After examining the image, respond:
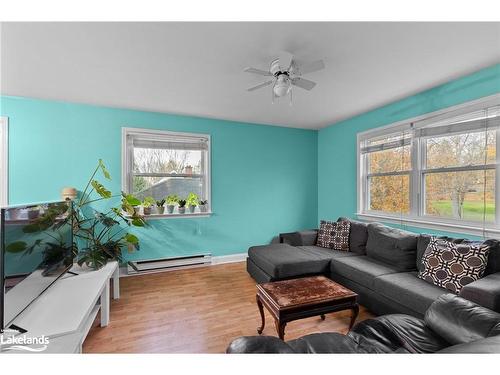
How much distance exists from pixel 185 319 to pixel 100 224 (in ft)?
6.57

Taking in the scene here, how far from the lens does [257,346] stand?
Answer: 0.98 metres

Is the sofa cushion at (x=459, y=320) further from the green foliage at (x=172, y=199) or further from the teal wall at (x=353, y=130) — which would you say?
the green foliage at (x=172, y=199)

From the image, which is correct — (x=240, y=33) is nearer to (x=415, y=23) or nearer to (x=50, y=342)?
(x=415, y=23)

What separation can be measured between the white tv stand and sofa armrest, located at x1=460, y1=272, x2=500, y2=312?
255 centimetres

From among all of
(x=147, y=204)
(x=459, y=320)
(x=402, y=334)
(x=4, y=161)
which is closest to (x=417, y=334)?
(x=402, y=334)

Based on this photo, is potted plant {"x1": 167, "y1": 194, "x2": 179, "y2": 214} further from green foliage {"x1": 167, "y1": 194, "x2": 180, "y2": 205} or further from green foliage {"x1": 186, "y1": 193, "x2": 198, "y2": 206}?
green foliage {"x1": 186, "y1": 193, "x2": 198, "y2": 206}

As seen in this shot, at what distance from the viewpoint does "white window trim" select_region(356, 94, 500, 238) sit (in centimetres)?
220

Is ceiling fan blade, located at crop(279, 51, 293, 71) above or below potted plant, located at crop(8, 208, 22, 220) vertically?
above

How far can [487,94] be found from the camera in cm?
220

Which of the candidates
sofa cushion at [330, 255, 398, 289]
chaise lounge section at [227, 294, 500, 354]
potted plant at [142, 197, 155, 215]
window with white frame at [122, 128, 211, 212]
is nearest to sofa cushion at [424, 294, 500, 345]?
chaise lounge section at [227, 294, 500, 354]

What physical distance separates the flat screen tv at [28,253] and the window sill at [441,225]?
3.77m

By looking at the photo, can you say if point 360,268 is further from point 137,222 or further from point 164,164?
point 164,164
